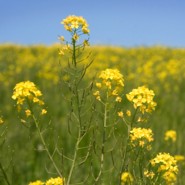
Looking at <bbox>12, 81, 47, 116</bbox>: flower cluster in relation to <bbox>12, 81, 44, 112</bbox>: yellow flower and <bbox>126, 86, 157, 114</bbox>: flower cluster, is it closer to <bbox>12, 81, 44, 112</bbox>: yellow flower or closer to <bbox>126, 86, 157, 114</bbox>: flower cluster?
<bbox>12, 81, 44, 112</bbox>: yellow flower

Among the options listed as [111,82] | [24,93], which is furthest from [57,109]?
[24,93]

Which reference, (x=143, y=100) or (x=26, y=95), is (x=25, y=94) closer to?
(x=26, y=95)

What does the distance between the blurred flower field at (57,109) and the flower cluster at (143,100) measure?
0.19 metres

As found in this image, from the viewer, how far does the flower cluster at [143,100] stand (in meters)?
3.34

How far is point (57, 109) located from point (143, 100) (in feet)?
19.9

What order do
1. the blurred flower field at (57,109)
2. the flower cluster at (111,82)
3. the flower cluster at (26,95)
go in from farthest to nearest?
1. the blurred flower field at (57,109)
2. the flower cluster at (111,82)
3. the flower cluster at (26,95)

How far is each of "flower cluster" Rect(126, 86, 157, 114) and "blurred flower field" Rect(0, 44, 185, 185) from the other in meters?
0.19

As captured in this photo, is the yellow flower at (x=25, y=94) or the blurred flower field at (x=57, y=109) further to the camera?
→ the blurred flower field at (x=57, y=109)

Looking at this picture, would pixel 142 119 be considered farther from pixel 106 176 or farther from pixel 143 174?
pixel 106 176

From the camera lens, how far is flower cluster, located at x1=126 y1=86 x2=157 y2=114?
11.0 feet

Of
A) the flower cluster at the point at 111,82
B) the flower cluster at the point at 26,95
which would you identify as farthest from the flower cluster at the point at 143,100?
the flower cluster at the point at 26,95

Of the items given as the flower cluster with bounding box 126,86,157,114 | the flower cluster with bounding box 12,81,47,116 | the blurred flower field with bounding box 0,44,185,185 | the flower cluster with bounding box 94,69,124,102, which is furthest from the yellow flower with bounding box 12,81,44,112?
the flower cluster with bounding box 126,86,157,114

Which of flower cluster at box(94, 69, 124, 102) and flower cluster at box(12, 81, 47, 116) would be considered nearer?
flower cluster at box(12, 81, 47, 116)

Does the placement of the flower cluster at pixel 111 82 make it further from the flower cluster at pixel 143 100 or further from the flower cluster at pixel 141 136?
the flower cluster at pixel 141 136
